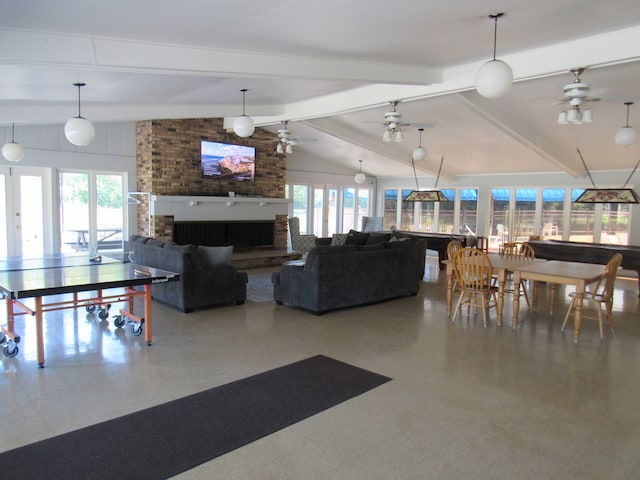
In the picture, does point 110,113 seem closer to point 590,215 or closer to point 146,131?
point 146,131

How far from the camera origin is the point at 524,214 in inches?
529

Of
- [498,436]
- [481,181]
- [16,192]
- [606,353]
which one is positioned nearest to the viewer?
[498,436]

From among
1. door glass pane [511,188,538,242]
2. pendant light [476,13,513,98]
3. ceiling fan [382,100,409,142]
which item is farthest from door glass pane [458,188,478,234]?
pendant light [476,13,513,98]

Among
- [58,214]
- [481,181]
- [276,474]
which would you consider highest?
[481,181]

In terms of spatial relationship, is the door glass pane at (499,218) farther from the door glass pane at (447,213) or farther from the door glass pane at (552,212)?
the door glass pane at (447,213)

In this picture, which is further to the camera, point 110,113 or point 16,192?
point 16,192

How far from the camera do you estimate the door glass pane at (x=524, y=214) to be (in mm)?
13258

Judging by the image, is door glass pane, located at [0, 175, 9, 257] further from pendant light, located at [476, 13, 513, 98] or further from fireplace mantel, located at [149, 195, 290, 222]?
pendant light, located at [476, 13, 513, 98]

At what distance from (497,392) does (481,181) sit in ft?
37.0

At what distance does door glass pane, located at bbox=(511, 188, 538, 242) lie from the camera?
13258mm

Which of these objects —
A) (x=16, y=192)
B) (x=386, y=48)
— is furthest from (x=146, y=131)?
(x=386, y=48)

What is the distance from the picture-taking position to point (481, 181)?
559 inches

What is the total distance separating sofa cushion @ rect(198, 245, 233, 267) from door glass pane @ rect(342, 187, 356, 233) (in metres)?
9.40

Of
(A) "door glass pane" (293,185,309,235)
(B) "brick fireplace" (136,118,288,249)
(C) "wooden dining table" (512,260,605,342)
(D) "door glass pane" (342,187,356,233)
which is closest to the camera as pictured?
(C) "wooden dining table" (512,260,605,342)
